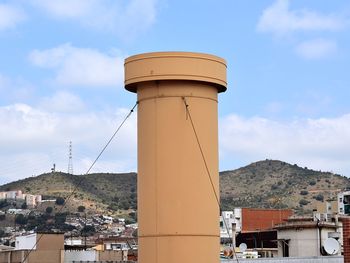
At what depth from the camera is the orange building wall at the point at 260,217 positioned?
4323 inches

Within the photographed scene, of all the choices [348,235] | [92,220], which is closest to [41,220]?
[92,220]

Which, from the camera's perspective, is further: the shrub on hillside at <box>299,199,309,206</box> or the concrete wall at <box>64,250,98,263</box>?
the shrub on hillside at <box>299,199,309,206</box>

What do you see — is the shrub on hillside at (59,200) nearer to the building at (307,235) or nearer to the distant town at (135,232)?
the distant town at (135,232)

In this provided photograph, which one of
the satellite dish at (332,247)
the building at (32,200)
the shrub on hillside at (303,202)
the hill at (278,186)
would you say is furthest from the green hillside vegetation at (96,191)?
the satellite dish at (332,247)

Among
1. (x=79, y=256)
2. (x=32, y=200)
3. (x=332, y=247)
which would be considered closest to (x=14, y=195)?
(x=32, y=200)

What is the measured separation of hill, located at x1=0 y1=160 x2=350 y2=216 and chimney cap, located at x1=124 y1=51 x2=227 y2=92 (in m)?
153

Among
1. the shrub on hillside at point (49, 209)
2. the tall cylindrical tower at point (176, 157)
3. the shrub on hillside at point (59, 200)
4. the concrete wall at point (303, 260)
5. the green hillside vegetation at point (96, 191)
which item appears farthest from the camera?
the green hillside vegetation at point (96, 191)

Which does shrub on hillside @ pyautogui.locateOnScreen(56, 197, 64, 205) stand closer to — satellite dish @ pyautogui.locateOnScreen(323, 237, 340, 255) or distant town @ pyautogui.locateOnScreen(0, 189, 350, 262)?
distant town @ pyautogui.locateOnScreen(0, 189, 350, 262)

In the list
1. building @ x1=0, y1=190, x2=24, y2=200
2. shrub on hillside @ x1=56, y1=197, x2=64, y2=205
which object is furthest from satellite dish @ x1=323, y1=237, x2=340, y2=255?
building @ x1=0, y1=190, x2=24, y2=200

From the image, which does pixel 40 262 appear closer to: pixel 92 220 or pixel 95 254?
pixel 95 254

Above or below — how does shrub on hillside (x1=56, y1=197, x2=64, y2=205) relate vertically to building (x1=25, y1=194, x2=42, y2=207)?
below

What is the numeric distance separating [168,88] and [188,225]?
1724 mm

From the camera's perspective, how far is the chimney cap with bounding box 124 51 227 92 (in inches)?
407

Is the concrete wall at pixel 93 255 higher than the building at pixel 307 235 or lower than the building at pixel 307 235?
lower
